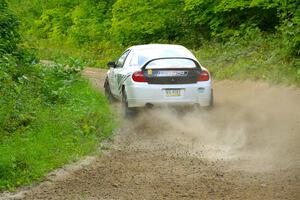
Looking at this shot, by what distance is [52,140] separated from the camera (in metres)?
9.58

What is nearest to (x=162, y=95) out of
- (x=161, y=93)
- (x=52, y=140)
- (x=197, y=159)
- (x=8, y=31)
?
(x=161, y=93)

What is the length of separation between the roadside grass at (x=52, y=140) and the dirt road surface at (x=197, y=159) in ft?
0.95

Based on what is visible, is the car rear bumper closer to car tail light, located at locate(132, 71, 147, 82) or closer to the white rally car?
the white rally car

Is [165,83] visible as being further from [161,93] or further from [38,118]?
[38,118]

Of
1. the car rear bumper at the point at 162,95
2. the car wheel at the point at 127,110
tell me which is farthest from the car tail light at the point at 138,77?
the car wheel at the point at 127,110

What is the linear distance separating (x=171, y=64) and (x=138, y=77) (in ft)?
2.48

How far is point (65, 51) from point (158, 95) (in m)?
22.9

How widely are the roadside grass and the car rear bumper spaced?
28.5 inches

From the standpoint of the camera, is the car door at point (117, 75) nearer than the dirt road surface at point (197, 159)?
No

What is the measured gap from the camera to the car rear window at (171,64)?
1205cm

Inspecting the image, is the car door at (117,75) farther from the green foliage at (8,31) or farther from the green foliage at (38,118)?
the green foliage at (8,31)

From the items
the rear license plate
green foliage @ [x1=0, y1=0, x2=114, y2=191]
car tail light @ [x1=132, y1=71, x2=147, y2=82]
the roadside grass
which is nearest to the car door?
green foliage @ [x1=0, y1=0, x2=114, y2=191]

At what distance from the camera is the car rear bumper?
1196cm

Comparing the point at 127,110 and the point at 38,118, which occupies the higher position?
the point at 38,118
